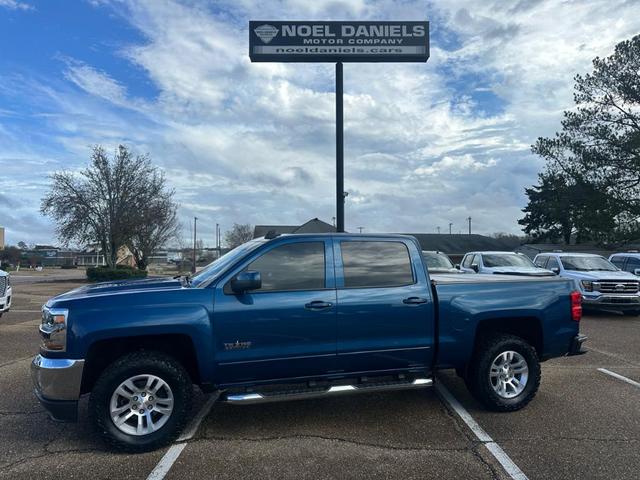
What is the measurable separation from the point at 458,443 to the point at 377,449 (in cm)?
73

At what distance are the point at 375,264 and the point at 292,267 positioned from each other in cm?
85

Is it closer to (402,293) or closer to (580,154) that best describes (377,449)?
(402,293)

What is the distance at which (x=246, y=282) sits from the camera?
4242mm

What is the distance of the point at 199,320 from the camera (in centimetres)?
423

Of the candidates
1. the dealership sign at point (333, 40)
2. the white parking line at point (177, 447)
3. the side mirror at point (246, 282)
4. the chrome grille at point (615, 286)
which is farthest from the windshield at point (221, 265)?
the dealership sign at point (333, 40)

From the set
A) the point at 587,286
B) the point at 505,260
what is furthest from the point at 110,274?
the point at 587,286

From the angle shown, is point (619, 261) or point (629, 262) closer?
point (629, 262)

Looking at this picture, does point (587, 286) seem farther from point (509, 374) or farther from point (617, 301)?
point (509, 374)

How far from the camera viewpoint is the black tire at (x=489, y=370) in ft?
16.3

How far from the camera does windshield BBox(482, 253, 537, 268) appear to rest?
14500mm

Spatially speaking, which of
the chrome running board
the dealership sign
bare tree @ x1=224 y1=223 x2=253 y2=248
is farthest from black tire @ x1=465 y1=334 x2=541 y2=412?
bare tree @ x1=224 y1=223 x2=253 y2=248

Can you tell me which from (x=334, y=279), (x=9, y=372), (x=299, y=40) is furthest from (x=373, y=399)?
(x=299, y=40)

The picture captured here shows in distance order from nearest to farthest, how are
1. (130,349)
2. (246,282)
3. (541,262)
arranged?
(246,282) → (130,349) → (541,262)

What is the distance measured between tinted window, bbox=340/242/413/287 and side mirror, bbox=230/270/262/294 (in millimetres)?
905
